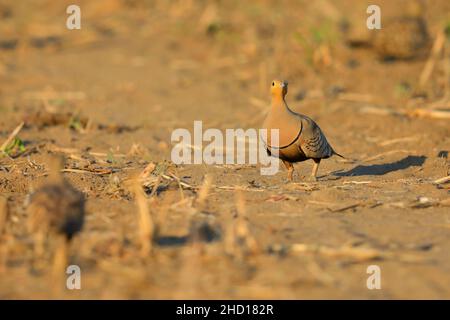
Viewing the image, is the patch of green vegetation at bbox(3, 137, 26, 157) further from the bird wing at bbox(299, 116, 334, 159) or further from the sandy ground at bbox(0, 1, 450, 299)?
the bird wing at bbox(299, 116, 334, 159)

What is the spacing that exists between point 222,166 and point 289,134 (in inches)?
42.6

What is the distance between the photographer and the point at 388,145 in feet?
26.0

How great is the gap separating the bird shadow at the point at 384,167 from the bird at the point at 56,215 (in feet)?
9.56

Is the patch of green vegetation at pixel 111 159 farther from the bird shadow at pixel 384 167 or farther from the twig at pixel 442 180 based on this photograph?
the twig at pixel 442 180

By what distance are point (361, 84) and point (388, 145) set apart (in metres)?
2.58

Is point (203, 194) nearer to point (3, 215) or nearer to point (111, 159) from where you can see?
point (3, 215)

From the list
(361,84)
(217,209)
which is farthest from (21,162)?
(361,84)

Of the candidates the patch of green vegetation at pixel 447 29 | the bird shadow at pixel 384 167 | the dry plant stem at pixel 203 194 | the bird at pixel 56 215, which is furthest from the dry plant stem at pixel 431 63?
the bird at pixel 56 215

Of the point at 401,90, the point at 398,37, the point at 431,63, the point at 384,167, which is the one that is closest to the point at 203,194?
the point at 384,167

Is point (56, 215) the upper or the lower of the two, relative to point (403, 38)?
lower

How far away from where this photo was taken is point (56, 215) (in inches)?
165

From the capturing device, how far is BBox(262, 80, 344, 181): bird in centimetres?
601

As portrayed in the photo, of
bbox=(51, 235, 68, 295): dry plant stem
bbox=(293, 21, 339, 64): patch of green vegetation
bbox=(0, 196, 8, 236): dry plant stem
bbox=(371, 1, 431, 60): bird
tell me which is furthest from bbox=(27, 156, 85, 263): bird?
bbox=(371, 1, 431, 60): bird
